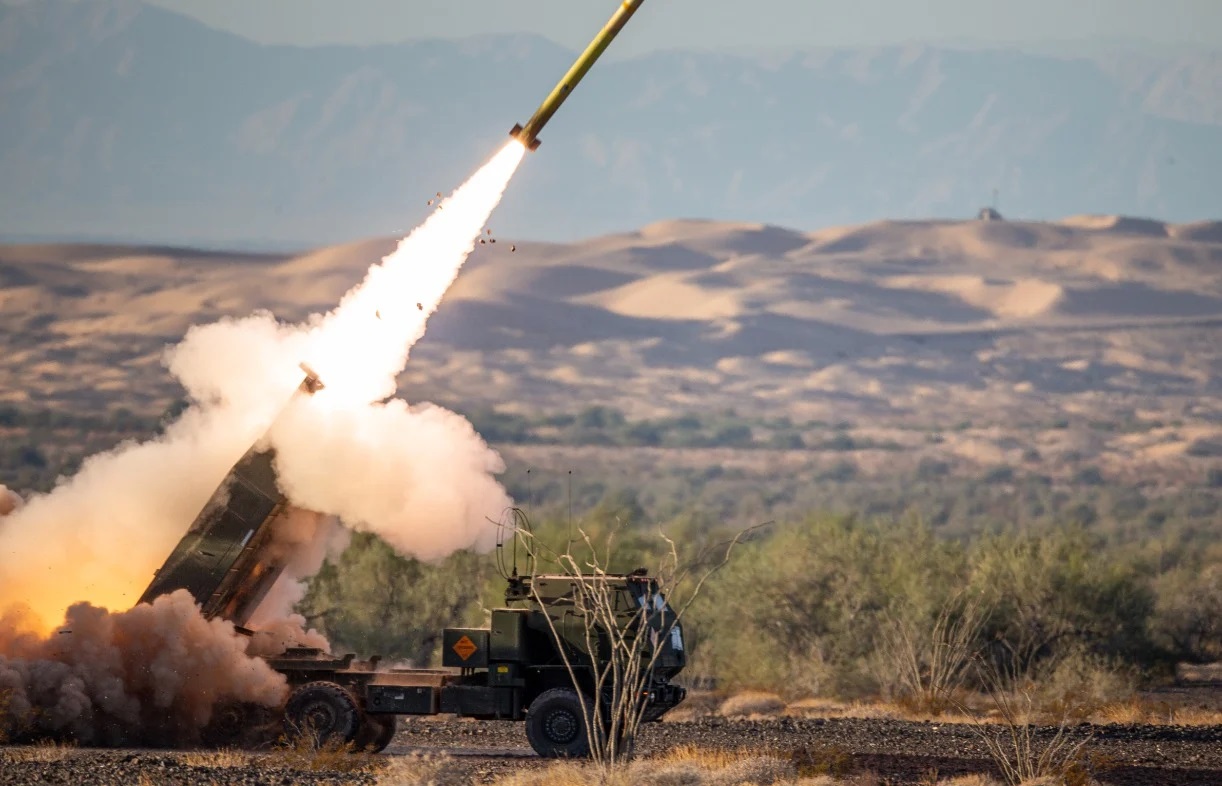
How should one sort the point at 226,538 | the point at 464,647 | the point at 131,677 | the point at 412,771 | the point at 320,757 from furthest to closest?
the point at 226,538 < the point at 131,677 < the point at 464,647 < the point at 320,757 < the point at 412,771

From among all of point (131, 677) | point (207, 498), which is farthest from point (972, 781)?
point (207, 498)

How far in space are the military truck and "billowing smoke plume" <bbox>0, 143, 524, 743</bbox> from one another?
388 mm

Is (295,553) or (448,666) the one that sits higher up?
(295,553)

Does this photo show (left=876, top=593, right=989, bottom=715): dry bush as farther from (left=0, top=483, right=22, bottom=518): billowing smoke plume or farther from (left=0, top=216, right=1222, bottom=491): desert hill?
(left=0, top=216, right=1222, bottom=491): desert hill

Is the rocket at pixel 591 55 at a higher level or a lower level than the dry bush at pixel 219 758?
higher

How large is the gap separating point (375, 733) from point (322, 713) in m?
1.19

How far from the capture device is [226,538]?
85.3ft

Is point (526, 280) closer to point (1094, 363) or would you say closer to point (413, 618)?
point (1094, 363)

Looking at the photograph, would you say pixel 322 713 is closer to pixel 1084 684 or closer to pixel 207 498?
pixel 207 498

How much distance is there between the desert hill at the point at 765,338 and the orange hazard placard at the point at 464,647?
92435 mm

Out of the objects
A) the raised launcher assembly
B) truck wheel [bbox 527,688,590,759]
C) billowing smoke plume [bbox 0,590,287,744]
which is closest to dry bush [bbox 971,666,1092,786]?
truck wheel [bbox 527,688,590,759]

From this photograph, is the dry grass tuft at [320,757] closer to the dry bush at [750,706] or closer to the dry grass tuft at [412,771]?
the dry grass tuft at [412,771]

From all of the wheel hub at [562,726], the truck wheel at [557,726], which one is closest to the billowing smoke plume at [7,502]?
the truck wheel at [557,726]

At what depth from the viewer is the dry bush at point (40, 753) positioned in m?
23.3
